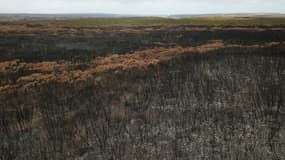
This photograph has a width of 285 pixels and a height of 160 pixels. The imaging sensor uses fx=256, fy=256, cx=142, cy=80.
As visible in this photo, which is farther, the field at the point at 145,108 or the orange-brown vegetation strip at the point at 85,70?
the orange-brown vegetation strip at the point at 85,70

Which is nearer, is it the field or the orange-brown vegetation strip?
the field

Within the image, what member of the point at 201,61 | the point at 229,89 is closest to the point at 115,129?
the point at 229,89

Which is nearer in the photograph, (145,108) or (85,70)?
(145,108)

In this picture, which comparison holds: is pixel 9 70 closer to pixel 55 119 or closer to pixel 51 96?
pixel 51 96
